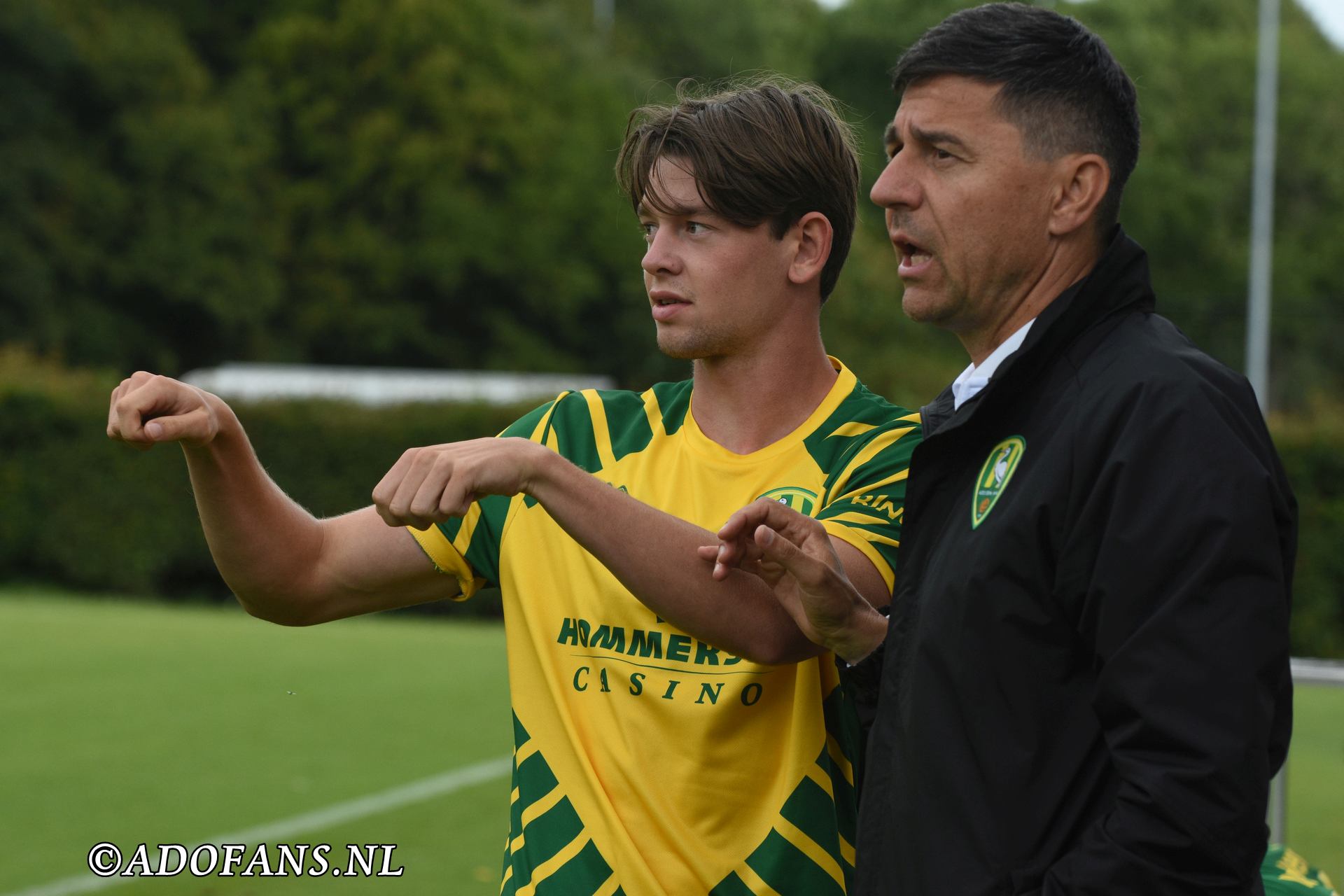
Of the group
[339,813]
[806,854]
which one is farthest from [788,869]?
[339,813]

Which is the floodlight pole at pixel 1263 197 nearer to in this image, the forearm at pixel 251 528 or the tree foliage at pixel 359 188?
the tree foliage at pixel 359 188

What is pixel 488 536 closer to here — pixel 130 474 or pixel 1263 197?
pixel 130 474

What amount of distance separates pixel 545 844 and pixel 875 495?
0.83m

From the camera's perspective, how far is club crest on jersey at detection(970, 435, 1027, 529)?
2.20m

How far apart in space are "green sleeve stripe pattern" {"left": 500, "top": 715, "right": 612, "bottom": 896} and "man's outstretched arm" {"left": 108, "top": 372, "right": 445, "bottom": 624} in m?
0.40

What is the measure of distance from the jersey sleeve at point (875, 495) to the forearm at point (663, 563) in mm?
201

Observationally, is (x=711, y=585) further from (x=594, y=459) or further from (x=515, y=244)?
(x=515, y=244)

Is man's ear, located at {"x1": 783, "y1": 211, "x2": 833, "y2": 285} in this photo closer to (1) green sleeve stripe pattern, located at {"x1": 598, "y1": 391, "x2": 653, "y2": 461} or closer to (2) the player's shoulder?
(2) the player's shoulder

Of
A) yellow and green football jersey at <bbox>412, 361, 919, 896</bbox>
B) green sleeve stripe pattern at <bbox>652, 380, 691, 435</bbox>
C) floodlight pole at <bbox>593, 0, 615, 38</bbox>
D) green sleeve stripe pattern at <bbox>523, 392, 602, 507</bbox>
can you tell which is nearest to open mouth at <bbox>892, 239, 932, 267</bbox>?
yellow and green football jersey at <bbox>412, 361, 919, 896</bbox>

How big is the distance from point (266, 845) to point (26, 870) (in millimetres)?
1088

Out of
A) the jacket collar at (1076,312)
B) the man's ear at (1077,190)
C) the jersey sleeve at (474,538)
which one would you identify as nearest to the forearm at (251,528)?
the jersey sleeve at (474,538)

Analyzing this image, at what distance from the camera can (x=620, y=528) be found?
2.61 metres

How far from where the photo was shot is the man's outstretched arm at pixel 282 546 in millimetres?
2979

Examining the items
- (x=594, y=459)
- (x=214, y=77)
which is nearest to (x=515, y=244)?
(x=214, y=77)
